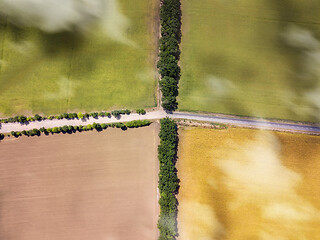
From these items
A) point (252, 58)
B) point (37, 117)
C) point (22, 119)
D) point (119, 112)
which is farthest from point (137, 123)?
point (252, 58)

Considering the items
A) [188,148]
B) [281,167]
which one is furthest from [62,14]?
[281,167]

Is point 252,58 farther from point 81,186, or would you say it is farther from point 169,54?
point 81,186

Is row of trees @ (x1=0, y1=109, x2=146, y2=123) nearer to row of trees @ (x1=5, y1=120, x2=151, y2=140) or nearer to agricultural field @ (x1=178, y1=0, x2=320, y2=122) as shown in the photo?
row of trees @ (x1=5, y1=120, x2=151, y2=140)

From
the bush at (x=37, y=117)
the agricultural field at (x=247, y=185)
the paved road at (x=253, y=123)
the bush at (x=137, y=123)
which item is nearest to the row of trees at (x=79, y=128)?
the bush at (x=137, y=123)

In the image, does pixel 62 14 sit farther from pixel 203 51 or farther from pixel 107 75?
pixel 203 51

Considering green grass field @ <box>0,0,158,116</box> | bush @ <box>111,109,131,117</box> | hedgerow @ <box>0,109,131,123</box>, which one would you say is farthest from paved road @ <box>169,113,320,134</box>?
hedgerow @ <box>0,109,131,123</box>

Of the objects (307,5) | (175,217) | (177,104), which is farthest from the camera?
(307,5)
